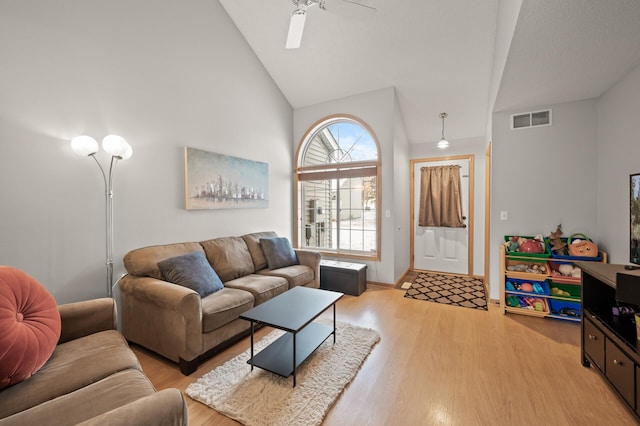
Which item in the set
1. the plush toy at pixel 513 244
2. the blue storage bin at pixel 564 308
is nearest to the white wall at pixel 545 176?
the plush toy at pixel 513 244

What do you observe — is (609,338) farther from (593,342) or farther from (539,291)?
(539,291)

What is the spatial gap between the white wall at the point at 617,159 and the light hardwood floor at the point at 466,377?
100 centimetres

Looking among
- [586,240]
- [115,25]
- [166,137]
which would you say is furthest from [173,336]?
[586,240]

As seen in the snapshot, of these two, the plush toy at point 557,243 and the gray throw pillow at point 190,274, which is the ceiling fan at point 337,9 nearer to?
the gray throw pillow at point 190,274

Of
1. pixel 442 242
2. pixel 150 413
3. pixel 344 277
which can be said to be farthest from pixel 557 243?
pixel 150 413

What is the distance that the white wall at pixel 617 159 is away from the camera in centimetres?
236

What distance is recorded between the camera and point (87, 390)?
4.05 ft

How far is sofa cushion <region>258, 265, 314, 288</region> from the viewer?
3.25m

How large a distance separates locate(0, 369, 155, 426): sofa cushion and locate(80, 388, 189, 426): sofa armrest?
0.02 metres

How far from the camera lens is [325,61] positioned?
12.6 feet

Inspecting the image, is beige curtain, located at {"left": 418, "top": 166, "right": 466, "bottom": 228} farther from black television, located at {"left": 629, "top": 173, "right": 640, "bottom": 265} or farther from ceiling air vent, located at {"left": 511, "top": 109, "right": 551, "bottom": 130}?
black television, located at {"left": 629, "top": 173, "right": 640, "bottom": 265}

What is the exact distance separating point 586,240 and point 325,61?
12.6ft

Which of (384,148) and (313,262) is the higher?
(384,148)

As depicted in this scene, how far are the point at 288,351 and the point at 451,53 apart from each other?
12.5ft
